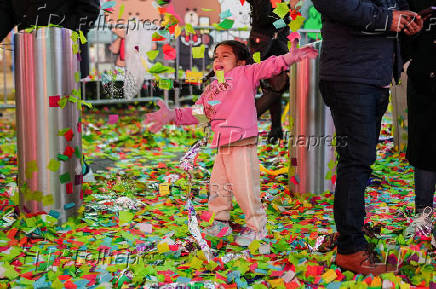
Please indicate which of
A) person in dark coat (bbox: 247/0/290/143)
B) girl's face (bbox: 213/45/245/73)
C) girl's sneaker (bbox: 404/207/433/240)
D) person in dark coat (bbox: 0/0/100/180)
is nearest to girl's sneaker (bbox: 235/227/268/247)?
girl's sneaker (bbox: 404/207/433/240)

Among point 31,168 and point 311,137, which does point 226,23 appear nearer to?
point 311,137

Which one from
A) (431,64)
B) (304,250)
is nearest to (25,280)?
(304,250)

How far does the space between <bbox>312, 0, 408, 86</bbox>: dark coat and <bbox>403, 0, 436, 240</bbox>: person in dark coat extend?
0.36 m

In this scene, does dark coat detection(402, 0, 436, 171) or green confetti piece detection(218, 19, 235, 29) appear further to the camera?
green confetti piece detection(218, 19, 235, 29)

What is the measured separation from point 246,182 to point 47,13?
1736 millimetres

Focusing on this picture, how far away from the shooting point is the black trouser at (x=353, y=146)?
2232 mm

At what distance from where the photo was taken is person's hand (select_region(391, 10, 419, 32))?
2.18m

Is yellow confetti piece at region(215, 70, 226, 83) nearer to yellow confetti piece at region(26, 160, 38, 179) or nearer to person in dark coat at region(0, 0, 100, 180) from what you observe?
yellow confetti piece at region(26, 160, 38, 179)

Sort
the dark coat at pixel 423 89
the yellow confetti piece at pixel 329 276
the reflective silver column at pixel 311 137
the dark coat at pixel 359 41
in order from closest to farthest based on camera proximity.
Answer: the dark coat at pixel 359 41
the yellow confetti piece at pixel 329 276
the dark coat at pixel 423 89
the reflective silver column at pixel 311 137

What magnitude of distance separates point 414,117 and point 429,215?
0.49 m

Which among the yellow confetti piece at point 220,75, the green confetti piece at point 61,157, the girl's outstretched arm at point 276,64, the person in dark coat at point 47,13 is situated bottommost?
the green confetti piece at point 61,157

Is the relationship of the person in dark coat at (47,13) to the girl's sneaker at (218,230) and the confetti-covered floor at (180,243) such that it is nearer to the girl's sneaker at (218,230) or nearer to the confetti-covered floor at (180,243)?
the confetti-covered floor at (180,243)

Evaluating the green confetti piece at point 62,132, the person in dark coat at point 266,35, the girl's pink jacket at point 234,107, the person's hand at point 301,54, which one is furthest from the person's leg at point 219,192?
the person in dark coat at point 266,35

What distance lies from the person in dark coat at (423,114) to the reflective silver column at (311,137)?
889 millimetres
